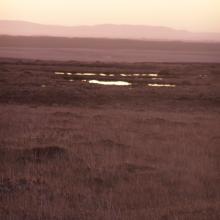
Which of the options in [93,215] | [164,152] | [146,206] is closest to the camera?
[93,215]

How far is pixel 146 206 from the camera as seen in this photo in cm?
828

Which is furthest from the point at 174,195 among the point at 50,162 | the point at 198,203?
the point at 50,162

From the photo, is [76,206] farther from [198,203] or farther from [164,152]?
[164,152]

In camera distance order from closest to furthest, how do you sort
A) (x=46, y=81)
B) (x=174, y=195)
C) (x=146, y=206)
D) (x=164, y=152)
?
(x=146, y=206)
(x=174, y=195)
(x=164, y=152)
(x=46, y=81)

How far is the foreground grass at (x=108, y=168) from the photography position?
316 inches

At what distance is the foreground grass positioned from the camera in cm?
804

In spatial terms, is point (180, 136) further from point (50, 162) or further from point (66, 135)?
point (50, 162)

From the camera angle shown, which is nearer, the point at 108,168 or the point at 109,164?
the point at 108,168

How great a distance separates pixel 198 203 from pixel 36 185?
107 inches

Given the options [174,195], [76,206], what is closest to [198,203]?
[174,195]

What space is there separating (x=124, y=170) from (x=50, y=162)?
61.2 inches

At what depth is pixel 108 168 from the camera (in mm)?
10375

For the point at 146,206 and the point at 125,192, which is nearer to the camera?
the point at 146,206

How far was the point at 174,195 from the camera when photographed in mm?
8883
